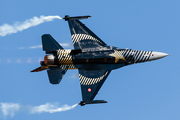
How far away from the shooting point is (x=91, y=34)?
116 ft

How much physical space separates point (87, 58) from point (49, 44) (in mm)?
3717

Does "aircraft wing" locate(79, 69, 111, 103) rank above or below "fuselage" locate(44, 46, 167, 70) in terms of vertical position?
below

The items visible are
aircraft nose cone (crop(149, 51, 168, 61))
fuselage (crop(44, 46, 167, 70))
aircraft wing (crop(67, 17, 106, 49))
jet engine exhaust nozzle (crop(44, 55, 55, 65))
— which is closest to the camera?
jet engine exhaust nozzle (crop(44, 55, 55, 65))

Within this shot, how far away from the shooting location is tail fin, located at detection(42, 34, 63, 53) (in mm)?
34094

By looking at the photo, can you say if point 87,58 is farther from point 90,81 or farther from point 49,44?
point 49,44

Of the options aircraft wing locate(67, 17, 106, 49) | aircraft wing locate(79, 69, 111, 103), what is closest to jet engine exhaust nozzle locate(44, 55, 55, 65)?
aircraft wing locate(67, 17, 106, 49)

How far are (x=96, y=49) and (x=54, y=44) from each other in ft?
12.7

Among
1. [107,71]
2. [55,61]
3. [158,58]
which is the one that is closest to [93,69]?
[107,71]

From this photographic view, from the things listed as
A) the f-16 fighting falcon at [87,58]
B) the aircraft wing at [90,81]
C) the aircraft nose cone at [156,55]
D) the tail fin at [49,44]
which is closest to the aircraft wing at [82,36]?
the f-16 fighting falcon at [87,58]

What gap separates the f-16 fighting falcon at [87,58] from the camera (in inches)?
1334

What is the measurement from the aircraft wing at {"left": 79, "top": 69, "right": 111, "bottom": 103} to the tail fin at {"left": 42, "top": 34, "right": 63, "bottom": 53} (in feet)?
10.2

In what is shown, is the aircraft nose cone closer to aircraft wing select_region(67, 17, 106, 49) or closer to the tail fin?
aircraft wing select_region(67, 17, 106, 49)

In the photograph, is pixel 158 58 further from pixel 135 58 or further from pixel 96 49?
pixel 96 49

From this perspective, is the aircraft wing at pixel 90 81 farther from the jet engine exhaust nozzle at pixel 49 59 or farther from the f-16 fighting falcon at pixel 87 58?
the jet engine exhaust nozzle at pixel 49 59
